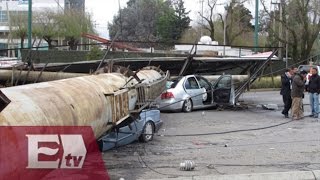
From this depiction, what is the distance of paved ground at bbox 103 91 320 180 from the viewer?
8750mm

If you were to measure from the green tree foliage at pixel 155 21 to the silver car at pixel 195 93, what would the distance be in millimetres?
36147

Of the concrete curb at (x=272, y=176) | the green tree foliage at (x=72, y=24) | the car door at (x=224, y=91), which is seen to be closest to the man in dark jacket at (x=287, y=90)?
the car door at (x=224, y=91)

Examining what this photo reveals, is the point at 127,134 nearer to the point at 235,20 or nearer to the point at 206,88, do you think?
the point at 206,88

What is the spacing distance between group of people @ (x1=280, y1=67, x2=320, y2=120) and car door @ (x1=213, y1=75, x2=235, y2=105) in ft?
7.09

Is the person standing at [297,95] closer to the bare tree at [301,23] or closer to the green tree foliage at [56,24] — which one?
the bare tree at [301,23]

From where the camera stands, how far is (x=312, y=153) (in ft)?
34.3

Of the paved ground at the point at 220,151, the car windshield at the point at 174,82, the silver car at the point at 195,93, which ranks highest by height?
the car windshield at the point at 174,82

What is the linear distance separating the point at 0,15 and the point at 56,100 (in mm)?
101228

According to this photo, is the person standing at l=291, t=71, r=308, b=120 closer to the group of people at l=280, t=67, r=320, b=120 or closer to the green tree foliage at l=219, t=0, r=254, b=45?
the group of people at l=280, t=67, r=320, b=120

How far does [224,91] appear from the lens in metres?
20.4

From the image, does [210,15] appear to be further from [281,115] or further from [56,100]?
[56,100]

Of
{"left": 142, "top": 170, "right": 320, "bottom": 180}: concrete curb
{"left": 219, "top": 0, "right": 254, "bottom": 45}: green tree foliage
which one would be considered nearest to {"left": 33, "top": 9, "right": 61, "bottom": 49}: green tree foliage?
{"left": 219, "top": 0, "right": 254, "bottom": 45}: green tree foliage

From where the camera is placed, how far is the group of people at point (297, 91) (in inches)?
695

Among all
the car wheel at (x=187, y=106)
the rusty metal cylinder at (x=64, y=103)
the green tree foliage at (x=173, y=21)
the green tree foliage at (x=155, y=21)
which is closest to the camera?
the rusty metal cylinder at (x=64, y=103)
